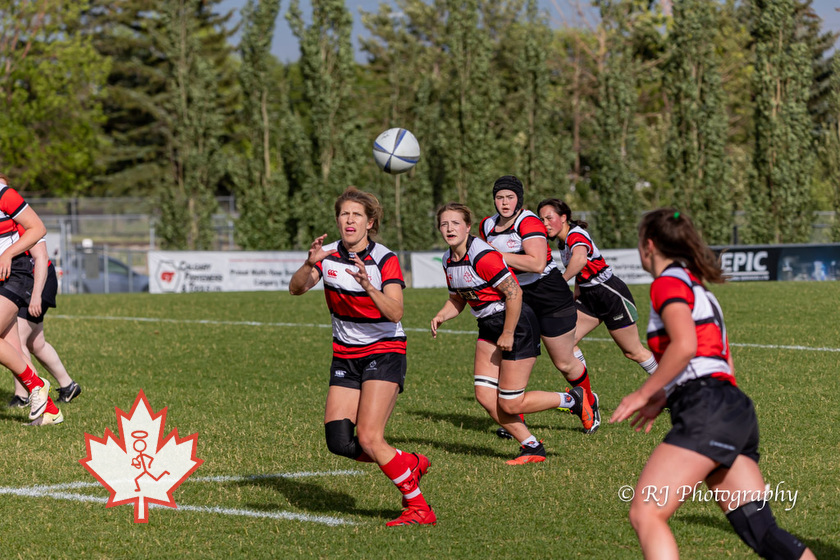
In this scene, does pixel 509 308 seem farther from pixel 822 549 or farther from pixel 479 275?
pixel 822 549

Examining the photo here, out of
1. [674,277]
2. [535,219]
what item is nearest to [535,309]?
[535,219]

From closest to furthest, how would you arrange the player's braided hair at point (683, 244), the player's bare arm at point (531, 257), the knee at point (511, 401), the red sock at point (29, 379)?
the player's braided hair at point (683, 244)
the knee at point (511, 401)
the player's bare arm at point (531, 257)
the red sock at point (29, 379)

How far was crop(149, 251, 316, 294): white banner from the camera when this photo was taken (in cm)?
2822

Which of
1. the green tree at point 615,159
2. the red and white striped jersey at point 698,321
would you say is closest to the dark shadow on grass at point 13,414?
the red and white striped jersey at point 698,321

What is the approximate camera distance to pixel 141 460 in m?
5.53

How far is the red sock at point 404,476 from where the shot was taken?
18.6ft

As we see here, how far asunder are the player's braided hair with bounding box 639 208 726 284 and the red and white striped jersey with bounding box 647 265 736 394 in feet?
0.17

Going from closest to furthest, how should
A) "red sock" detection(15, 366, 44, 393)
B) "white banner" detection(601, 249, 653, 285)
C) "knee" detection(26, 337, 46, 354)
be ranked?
"red sock" detection(15, 366, 44, 393)
"knee" detection(26, 337, 46, 354)
"white banner" detection(601, 249, 653, 285)

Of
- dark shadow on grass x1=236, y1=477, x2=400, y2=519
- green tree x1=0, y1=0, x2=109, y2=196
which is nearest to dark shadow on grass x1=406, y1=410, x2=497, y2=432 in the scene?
dark shadow on grass x1=236, y1=477, x2=400, y2=519

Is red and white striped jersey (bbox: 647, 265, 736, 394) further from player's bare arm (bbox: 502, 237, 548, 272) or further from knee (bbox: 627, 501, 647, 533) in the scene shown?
player's bare arm (bbox: 502, 237, 548, 272)

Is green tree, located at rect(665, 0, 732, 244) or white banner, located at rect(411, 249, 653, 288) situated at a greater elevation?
green tree, located at rect(665, 0, 732, 244)

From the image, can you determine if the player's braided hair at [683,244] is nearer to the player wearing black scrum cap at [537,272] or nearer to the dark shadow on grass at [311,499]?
the dark shadow on grass at [311,499]

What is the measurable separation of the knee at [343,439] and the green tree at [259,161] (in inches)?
1181

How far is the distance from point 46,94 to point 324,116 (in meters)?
22.1
